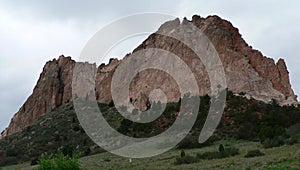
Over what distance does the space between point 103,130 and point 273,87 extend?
2760 cm

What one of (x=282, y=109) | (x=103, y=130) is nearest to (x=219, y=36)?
(x=282, y=109)

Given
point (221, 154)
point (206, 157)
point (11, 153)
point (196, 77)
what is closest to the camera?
point (221, 154)

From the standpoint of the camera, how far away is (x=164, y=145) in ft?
139

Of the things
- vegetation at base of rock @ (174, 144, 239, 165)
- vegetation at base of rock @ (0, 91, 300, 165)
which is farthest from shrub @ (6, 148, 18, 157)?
vegetation at base of rock @ (174, 144, 239, 165)

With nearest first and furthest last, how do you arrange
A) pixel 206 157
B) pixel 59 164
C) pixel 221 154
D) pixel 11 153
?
1. pixel 59 164
2. pixel 221 154
3. pixel 206 157
4. pixel 11 153

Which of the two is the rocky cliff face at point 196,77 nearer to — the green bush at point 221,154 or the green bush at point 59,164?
the green bush at point 221,154

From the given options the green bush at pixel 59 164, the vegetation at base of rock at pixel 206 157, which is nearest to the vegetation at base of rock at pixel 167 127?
the vegetation at base of rock at pixel 206 157

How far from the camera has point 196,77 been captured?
67.9 meters

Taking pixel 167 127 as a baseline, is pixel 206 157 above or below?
below

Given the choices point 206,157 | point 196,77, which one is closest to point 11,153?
point 196,77

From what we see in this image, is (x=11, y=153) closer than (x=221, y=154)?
No

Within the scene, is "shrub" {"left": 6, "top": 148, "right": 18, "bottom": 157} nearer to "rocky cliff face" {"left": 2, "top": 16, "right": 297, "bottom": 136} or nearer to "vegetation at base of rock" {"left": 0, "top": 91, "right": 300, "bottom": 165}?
"vegetation at base of rock" {"left": 0, "top": 91, "right": 300, "bottom": 165}

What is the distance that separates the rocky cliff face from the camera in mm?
63625

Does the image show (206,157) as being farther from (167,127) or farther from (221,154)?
(167,127)
